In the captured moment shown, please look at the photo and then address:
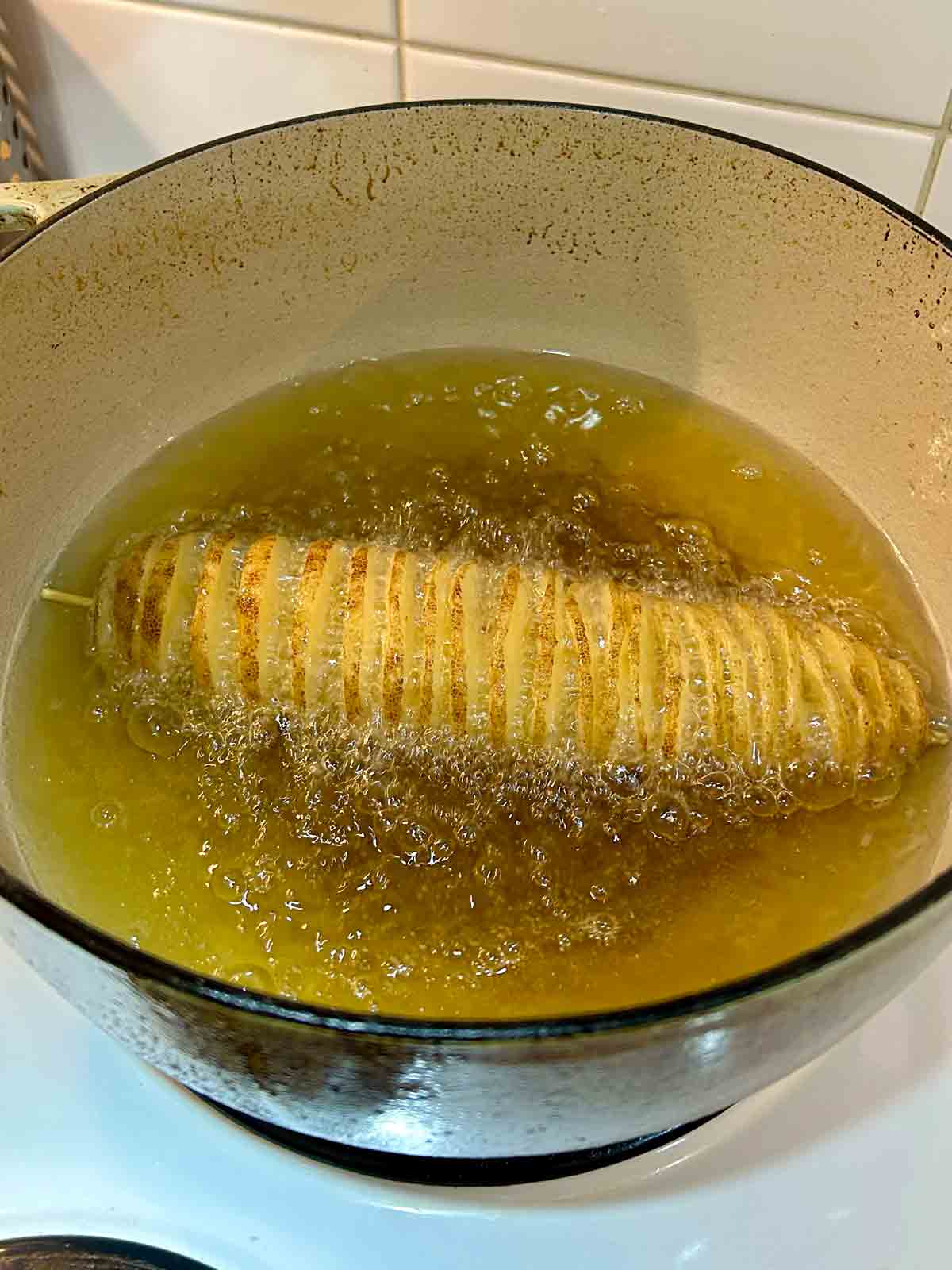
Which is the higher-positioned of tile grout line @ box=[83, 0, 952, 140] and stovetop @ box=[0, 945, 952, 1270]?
tile grout line @ box=[83, 0, 952, 140]

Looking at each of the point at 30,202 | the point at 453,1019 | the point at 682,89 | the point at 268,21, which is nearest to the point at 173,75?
the point at 268,21

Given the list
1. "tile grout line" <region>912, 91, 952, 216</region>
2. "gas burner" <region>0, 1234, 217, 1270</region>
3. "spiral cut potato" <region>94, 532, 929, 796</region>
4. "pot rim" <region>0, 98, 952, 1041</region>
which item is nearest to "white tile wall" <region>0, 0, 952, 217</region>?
"tile grout line" <region>912, 91, 952, 216</region>

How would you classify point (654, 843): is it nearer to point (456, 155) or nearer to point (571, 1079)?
point (571, 1079)

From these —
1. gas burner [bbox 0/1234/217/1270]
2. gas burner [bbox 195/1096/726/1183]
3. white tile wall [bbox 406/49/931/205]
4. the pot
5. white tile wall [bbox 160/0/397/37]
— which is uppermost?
white tile wall [bbox 160/0/397/37]

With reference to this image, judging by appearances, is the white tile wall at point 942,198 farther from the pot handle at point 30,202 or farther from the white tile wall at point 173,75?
the pot handle at point 30,202

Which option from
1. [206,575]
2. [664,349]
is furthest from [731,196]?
[206,575]

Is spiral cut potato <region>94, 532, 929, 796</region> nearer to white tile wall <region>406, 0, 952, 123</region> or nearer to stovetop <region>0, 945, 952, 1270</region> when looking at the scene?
stovetop <region>0, 945, 952, 1270</region>

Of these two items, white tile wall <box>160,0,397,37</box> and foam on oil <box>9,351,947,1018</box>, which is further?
white tile wall <box>160,0,397,37</box>

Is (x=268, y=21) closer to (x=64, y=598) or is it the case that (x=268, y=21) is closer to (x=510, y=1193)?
(x=64, y=598)
